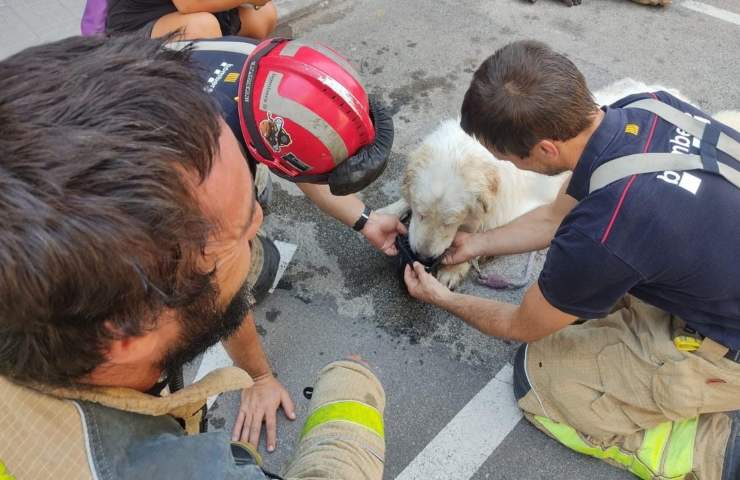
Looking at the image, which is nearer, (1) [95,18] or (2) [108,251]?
(2) [108,251]

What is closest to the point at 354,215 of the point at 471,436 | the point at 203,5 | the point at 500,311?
the point at 500,311

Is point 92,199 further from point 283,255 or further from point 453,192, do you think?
point 283,255

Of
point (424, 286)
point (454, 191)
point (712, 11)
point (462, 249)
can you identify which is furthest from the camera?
point (712, 11)

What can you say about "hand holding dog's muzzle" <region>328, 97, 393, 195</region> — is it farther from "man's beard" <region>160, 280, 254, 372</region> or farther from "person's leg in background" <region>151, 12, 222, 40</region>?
"person's leg in background" <region>151, 12, 222, 40</region>

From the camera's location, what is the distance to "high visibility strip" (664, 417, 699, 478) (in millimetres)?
2215

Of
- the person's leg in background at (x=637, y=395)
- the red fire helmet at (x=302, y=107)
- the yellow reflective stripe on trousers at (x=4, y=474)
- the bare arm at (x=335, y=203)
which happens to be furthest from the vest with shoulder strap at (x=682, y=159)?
the yellow reflective stripe on trousers at (x=4, y=474)

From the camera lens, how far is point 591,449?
2352 mm

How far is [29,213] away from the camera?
76 centimetres

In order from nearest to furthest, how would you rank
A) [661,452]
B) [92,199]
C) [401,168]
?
[92,199] → [661,452] → [401,168]

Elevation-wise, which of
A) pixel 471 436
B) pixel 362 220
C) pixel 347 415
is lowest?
pixel 471 436

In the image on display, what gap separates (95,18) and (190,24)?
0.69 m

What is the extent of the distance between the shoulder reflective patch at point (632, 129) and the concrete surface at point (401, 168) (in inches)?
53.0

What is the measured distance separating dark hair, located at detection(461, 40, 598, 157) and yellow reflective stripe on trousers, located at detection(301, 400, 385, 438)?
1149mm

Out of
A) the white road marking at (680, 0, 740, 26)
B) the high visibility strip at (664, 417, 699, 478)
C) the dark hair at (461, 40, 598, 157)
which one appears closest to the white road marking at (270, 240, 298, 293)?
the dark hair at (461, 40, 598, 157)
